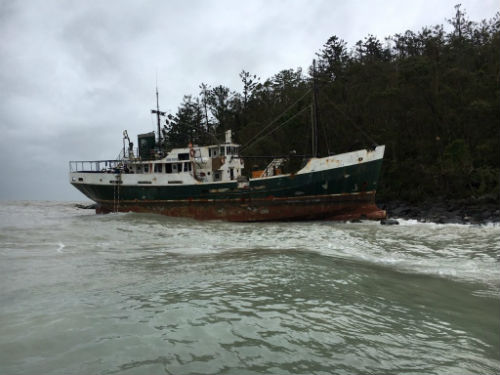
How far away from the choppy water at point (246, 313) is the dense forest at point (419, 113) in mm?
14627

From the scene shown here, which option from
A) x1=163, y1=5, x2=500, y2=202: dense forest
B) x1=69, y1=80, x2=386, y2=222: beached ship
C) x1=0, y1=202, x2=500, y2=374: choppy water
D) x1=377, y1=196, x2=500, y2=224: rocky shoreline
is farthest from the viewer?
x1=163, y1=5, x2=500, y2=202: dense forest

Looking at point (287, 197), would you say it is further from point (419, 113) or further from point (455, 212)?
point (419, 113)

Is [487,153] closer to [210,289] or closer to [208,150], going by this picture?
[208,150]

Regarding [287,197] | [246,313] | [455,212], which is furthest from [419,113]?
[246,313]

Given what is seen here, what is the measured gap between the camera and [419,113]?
2936 cm

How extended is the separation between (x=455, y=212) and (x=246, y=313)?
20186 mm

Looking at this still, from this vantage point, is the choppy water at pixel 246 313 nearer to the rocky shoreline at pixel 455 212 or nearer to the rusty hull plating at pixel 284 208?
the rocky shoreline at pixel 455 212

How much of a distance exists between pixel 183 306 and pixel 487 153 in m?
28.5

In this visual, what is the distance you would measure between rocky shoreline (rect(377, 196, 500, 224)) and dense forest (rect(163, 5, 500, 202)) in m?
1.38

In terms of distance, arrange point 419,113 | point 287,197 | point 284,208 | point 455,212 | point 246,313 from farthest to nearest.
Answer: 1. point 419,113
2. point 455,212
3. point 284,208
4. point 287,197
5. point 246,313

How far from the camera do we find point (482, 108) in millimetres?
24922

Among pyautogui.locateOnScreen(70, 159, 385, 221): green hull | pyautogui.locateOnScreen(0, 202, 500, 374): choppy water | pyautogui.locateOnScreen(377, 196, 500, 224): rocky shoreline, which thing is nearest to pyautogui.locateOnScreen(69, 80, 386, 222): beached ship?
pyautogui.locateOnScreen(70, 159, 385, 221): green hull

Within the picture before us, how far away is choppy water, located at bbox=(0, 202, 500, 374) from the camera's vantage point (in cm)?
314

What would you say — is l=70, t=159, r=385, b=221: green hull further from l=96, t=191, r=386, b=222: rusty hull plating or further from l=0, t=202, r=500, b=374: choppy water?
l=0, t=202, r=500, b=374: choppy water
